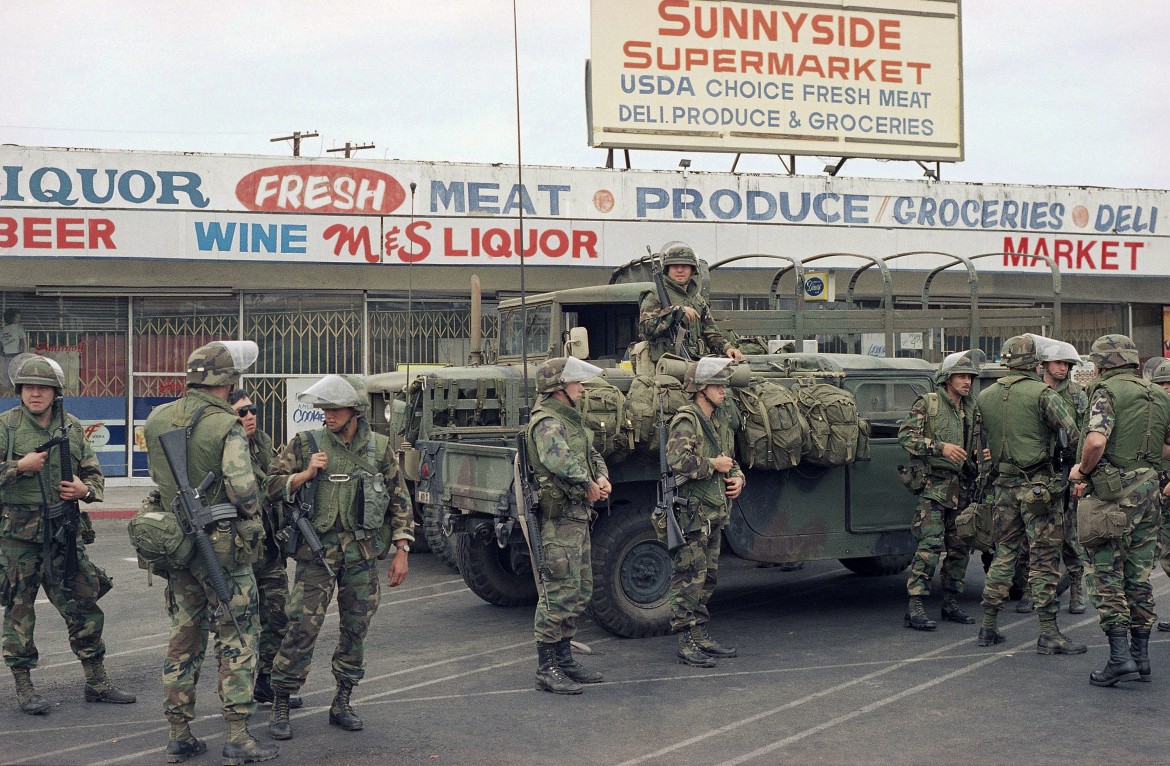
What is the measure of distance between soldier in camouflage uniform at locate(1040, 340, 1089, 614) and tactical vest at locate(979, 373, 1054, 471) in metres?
0.16

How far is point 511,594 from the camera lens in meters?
9.15

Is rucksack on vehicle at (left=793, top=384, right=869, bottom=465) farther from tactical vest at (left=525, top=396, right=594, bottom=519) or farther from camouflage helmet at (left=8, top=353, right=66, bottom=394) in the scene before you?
camouflage helmet at (left=8, top=353, right=66, bottom=394)

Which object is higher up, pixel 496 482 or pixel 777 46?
pixel 777 46

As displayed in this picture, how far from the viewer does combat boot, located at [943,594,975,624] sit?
332 inches

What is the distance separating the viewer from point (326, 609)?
19.2 ft

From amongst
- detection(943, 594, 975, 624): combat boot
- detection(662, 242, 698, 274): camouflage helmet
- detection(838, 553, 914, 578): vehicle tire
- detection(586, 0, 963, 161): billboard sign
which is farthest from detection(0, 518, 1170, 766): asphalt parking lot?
detection(586, 0, 963, 161): billboard sign

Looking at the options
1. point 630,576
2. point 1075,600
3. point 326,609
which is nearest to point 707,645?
point 630,576

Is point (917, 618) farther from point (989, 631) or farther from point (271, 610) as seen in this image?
point (271, 610)

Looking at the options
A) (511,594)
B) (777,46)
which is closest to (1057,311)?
(511,594)

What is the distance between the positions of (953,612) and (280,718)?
4.82 meters

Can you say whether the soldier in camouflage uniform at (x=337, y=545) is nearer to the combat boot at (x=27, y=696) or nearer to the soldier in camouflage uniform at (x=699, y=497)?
the combat boot at (x=27, y=696)

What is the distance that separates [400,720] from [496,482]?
2.02 meters

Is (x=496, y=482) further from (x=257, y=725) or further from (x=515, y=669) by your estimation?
(x=257, y=725)

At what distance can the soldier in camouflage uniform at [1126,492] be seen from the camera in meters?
6.68
